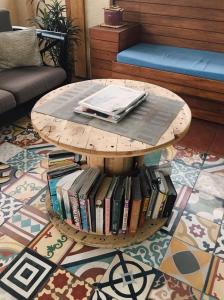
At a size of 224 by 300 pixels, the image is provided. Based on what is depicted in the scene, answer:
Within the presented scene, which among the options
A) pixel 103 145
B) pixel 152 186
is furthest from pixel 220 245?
pixel 103 145

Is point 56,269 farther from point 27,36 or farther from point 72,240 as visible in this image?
point 27,36

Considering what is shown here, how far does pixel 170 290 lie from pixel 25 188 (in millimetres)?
1019

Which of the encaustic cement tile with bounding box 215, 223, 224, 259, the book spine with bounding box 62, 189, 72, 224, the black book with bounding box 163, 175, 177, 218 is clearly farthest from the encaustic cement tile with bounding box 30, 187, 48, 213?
the encaustic cement tile with bounding box 215, 223, 224, 259

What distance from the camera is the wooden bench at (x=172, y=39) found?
7.48ft

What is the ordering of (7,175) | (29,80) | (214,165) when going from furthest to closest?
(29,80) → (214,165) → (7,175)

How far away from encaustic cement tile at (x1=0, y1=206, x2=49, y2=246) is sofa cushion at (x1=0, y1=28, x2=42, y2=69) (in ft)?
4.60

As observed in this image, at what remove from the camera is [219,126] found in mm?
2385

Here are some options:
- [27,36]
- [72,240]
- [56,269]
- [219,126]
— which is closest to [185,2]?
[219,126]

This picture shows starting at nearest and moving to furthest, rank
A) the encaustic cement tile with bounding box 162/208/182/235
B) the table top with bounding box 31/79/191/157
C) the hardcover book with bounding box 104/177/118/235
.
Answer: the table top with bounding box 31/79/191/157, the hardcover book with bounding box 104/177/118/235, the encaustic cement tile with bounding box 162/208/182/235

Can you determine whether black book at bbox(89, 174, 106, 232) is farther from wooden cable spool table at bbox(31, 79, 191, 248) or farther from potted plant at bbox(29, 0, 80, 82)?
potted plant at bbox(29, 0, 80, 82)

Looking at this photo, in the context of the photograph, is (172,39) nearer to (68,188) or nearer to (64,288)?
(68,188)

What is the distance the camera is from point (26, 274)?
1223mm

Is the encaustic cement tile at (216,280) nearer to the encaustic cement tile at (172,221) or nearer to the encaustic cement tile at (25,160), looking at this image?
the encaustic cement tile at (172,221)

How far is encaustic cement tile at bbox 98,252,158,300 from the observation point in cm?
117
